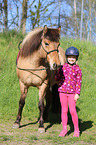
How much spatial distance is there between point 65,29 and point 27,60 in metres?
17.5

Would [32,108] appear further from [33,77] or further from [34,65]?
[34,65]

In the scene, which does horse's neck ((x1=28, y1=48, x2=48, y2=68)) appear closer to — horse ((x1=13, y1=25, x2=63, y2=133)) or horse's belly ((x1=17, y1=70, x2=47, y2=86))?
horse ((x1=13, y1=25, x2=63, y2=133))

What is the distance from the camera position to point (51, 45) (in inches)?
134

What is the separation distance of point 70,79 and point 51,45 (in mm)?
683

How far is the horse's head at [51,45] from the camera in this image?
3.30m

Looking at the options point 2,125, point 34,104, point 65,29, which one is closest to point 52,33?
point 2,125

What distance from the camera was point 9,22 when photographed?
9.73 m

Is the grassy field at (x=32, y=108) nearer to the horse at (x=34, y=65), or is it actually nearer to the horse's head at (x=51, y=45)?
the horse at (x=34, y=65)

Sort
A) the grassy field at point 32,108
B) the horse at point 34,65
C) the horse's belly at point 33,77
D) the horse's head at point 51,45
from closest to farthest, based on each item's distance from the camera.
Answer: the horse's head at point 51,45, the grassy field at point 32,108, the horse at point 34,65, the horse's belly at point 33,77

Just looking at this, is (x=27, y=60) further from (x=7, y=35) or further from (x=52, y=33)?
(x=7, y=35)

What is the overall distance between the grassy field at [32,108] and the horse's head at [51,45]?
1.36 m

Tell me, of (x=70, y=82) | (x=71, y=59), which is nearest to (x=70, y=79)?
(x=70, y=82)

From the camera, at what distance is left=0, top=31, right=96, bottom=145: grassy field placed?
3519 mm

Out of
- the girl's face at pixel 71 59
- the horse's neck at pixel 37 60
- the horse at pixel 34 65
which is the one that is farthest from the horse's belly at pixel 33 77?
the girl's face at pixel 71 59
